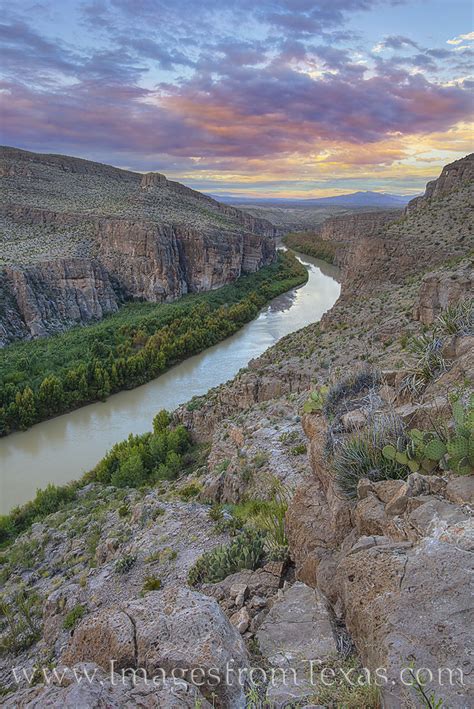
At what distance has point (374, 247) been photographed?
29.7 metres

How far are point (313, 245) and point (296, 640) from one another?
321ft

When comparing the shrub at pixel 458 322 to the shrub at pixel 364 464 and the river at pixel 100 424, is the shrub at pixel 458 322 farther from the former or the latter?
the river at pixel 100 424

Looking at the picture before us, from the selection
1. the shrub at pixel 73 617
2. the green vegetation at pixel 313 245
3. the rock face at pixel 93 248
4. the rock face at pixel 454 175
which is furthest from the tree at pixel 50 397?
the green vegetation at pixel 313 245

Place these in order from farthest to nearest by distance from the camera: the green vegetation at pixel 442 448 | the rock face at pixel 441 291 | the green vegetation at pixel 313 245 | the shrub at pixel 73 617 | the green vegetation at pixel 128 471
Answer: the green vegetation at pixel 313 245, the rock face at pixel 441 291, the green vegetation at pixel 128 471, the shrub at pixel 73 617, the green vegetation at pixel 442 448

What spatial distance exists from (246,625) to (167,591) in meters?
0.88

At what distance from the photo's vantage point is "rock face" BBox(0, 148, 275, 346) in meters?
37.6

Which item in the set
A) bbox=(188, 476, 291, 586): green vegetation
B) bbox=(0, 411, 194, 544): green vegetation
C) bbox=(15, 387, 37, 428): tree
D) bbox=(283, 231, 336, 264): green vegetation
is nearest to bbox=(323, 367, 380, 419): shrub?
bbox=(188, 476, 291, 586): green vegetation

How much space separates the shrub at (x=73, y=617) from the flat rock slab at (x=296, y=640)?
503cm

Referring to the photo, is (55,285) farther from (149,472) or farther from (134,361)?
(149,472)

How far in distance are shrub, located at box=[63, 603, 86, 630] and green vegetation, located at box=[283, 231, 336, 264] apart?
259 ft

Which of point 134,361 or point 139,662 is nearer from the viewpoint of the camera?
point 139,662

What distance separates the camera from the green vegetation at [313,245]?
3396 inches

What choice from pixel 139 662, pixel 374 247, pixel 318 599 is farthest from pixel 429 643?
pixel 374 247

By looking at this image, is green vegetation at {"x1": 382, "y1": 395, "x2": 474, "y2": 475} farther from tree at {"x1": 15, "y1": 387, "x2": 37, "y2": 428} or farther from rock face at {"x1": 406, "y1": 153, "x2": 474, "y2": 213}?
rock face at {"x1": 406, "y1": 153, "x2": 474, "y2": 213}
